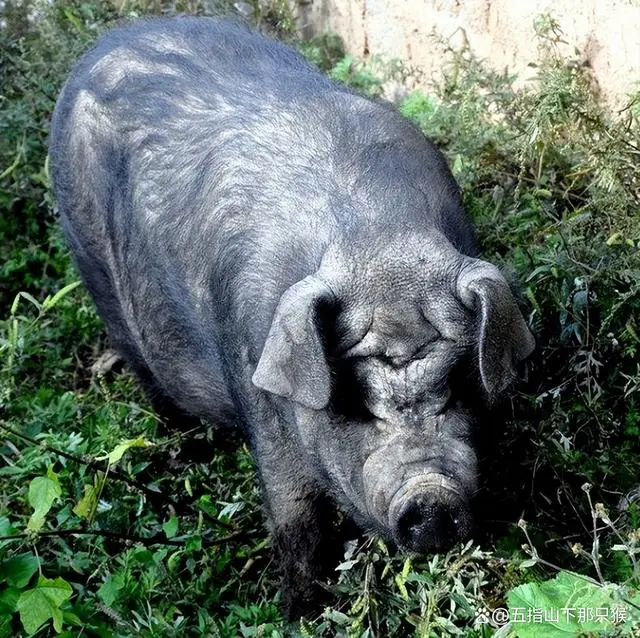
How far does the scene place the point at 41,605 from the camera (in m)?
3.42

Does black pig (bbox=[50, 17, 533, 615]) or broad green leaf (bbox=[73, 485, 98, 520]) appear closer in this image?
black pig (bbox=[50, 17, 533, 615])

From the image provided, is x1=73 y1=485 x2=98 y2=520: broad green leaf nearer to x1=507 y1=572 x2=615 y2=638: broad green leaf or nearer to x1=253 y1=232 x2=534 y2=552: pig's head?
x1=253 y1=232 x2=534 y2=552: pig's head

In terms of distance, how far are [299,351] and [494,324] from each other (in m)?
0.55

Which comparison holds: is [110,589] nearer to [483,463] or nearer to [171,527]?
[171,527]

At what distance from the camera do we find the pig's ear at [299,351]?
331 centimetres

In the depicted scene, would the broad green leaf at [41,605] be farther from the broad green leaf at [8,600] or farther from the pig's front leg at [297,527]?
the pig's front leg at [297,527]

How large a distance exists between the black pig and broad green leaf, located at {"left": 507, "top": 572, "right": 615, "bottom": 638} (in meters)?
0.26

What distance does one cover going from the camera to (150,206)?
4520 millimetres

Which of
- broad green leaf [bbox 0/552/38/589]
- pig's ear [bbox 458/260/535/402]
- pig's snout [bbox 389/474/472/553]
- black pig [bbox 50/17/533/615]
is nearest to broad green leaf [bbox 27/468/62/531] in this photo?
broad green leaf [bbox 0/552/38/589]

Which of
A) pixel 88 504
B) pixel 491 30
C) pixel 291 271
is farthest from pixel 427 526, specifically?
pixel 491 30

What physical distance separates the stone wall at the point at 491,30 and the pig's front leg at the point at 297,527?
7.76ft

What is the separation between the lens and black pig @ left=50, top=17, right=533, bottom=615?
3.33 metres

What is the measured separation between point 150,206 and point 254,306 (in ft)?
3.03

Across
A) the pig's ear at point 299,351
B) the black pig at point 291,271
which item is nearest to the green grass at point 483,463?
the black pig at point 291,271
